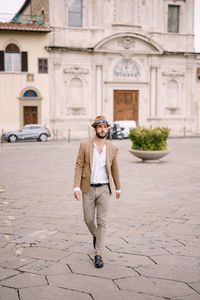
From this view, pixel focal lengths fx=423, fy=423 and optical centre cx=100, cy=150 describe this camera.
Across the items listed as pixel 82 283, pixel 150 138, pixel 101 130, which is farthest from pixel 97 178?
pixel 150 138

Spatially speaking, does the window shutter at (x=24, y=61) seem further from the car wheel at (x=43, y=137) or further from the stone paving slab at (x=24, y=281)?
the stone paving slab at (x=24, y=281)

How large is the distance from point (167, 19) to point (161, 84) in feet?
16.5

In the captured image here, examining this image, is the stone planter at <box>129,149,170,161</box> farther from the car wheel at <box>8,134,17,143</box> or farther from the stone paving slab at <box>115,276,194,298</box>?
the car wheel at <box>8,134,17,143</box>

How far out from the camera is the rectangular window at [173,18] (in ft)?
108

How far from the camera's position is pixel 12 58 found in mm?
29766

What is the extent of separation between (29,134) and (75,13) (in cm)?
990

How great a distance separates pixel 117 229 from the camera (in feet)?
20.2

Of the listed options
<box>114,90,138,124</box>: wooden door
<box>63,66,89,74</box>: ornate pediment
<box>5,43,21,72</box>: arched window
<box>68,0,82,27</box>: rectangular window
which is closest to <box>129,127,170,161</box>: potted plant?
<box>63,66,89,74</box>: ornate pediment

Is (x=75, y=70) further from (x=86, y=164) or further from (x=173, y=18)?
(x=86, y=164)

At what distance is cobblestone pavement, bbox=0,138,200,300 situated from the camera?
404cm

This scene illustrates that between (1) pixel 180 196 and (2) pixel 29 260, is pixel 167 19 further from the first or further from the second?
(2) pixel 29 260

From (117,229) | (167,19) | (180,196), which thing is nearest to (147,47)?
(167,19)

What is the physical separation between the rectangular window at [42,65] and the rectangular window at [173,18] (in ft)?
33.6

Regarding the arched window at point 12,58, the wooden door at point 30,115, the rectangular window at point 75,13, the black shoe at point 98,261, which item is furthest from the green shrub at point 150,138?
the rectangular window at point 75,13
